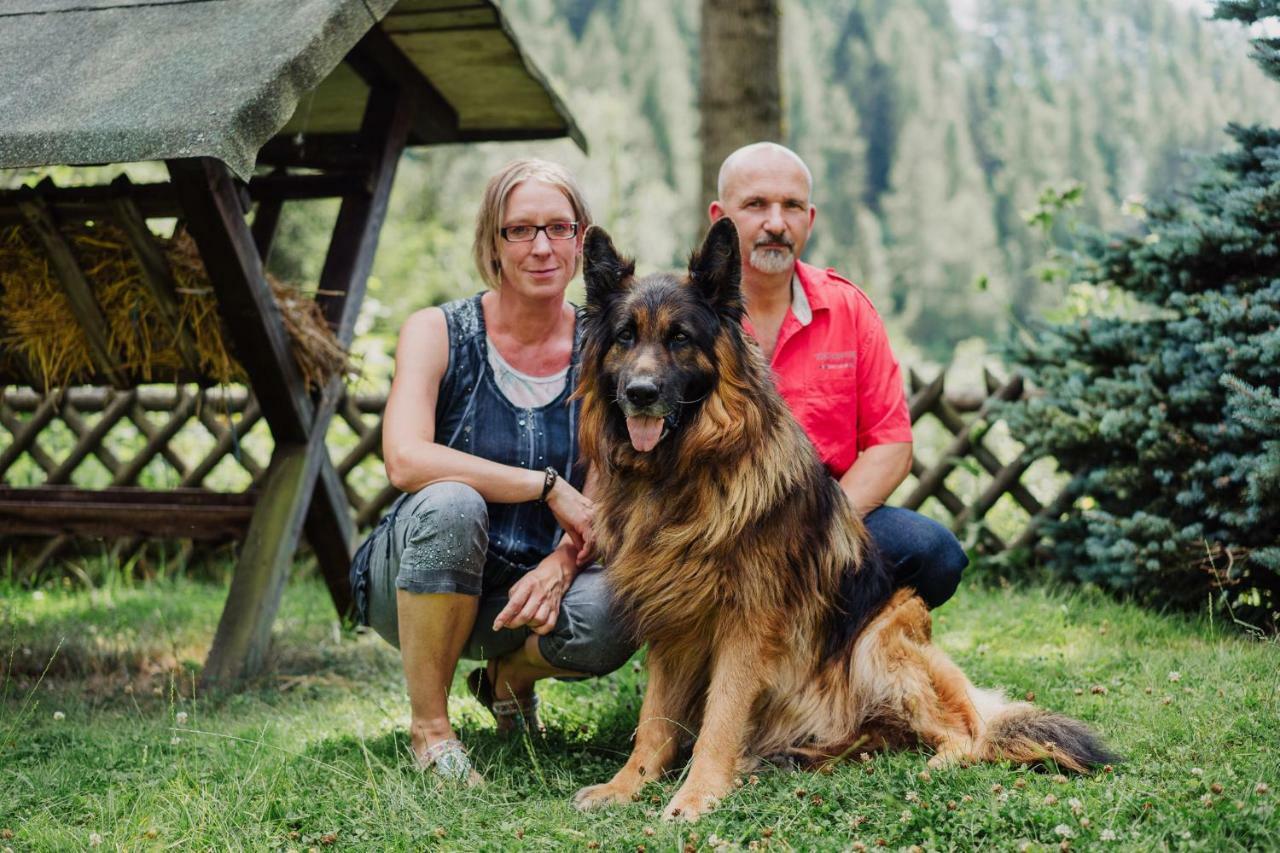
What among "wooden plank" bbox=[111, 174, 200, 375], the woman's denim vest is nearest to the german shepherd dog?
the woman's denim vest

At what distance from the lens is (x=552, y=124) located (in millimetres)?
5391

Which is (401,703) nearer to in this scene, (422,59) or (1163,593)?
(422,59)

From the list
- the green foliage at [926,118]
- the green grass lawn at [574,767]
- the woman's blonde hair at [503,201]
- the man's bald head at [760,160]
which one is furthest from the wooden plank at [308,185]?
the green foliage at [926,118]

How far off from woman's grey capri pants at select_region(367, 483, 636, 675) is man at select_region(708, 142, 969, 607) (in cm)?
91

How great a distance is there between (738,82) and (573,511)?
3477 millimetres

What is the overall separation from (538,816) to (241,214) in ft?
7.88

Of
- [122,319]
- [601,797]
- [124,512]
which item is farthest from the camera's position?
[124,512]

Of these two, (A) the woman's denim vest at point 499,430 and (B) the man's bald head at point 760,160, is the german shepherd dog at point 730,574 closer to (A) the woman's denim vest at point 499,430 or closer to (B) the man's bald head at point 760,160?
(A) the woman's denim vest at point 499,430

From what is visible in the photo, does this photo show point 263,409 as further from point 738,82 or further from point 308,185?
point 738,82

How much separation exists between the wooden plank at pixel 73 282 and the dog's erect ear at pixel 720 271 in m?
2.57

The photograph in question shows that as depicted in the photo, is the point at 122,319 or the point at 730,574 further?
the point at 122,319

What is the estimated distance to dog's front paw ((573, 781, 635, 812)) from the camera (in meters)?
2.89

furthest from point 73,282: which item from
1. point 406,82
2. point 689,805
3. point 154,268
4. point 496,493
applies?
point 689,805

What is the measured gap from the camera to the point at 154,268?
4.12 meters
